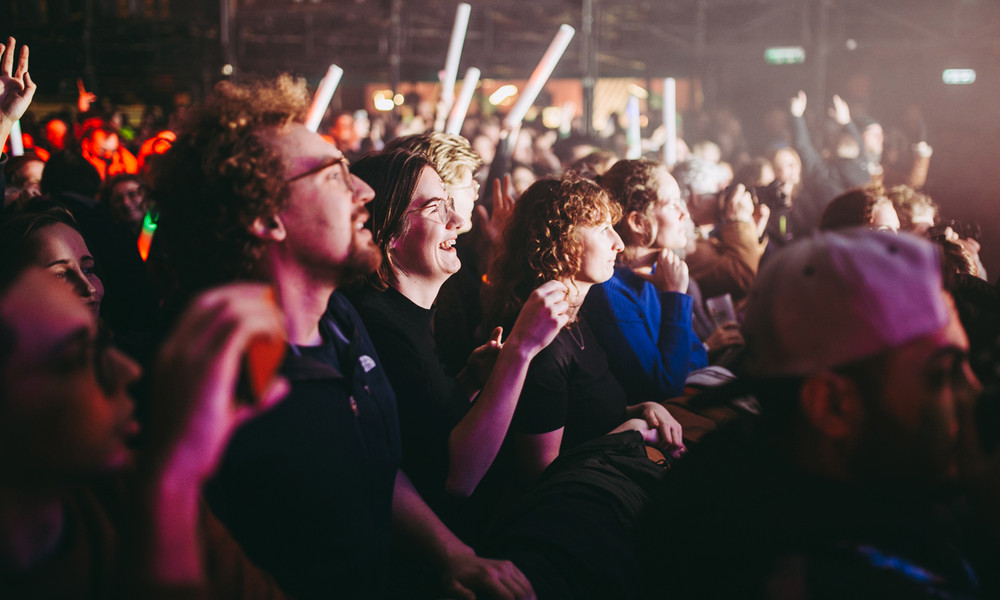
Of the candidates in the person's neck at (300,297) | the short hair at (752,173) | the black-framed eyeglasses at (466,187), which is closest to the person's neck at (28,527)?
the person's neck at (300,297)

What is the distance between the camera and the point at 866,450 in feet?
3.61

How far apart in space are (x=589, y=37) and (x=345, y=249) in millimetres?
9405

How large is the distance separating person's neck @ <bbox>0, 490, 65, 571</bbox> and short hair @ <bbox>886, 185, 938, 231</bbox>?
3.71 meters

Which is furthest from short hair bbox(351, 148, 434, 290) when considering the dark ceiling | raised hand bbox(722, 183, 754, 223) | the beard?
the dark ceiling

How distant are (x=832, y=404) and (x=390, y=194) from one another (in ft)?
5.06

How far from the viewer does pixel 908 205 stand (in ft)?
11.6

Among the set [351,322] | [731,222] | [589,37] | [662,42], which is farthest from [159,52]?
[351,322]

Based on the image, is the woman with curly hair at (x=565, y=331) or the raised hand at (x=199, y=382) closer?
the raised hand at (x=199, y=382)

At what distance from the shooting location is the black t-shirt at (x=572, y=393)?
2230mm

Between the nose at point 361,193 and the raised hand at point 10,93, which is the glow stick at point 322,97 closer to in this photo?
the raised hand at point 10,93

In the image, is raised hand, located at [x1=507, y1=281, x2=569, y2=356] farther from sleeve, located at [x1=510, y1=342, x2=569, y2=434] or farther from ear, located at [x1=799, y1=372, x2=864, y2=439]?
ear, located at [x1=799, y1=372, x2=864, y2=439]

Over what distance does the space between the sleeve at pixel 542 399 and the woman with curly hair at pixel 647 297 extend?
2.10ft

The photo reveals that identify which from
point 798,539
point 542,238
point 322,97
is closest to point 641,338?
point 542,238

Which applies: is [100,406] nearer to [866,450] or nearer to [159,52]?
[866,450]
